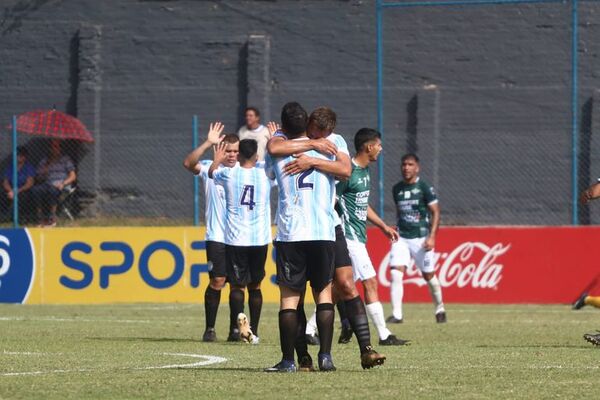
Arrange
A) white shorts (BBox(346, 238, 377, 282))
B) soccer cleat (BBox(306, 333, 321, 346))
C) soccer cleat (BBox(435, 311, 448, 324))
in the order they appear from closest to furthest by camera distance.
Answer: white shorts (BBox(346, 238, 377, 282)), soccer cleat (BBox(306, 333, 321, 346)), soccer cleat (BBox(435, 311, 448, 324))

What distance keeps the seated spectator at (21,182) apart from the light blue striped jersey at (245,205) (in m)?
10.3

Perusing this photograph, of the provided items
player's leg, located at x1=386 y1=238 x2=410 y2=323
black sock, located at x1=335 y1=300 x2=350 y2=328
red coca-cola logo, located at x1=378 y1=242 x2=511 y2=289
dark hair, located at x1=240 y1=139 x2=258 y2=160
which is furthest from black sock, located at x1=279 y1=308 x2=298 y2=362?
red coca-cola logo, located at x1=378 y1=242 x2=511 y2=289

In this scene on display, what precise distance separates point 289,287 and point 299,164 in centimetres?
90

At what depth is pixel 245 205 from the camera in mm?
14805

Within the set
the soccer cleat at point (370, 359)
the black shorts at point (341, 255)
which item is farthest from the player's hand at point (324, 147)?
the soccer cleat at point (370, 359)

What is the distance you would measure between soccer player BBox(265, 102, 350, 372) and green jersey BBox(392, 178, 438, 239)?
9027 mm

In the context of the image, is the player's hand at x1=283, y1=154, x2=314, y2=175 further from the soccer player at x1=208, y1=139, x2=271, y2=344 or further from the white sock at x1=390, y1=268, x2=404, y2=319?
the white sock at x1=390, y1=268, x2=404, y2=319

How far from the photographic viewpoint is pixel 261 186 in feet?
49.0

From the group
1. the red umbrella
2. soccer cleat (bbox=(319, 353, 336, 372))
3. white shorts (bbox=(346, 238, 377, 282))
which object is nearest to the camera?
soccer cleat (bbox=(319, 353, 336, 372))

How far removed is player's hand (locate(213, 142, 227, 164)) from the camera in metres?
14.3

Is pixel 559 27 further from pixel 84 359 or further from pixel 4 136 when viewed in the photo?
pixel 84 359

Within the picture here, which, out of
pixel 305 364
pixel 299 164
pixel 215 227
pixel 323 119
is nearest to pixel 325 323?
pixel 305 364

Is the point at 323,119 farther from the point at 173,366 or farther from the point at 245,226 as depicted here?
the point at 245,226

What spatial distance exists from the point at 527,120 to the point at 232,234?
15901 mm
